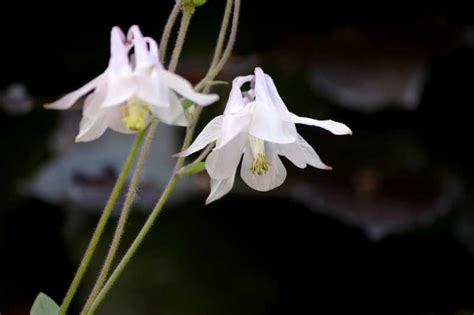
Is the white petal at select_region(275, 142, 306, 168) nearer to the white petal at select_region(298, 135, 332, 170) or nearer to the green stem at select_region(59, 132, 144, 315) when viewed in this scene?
the white petal at select_region(298, 135, 332, 170)

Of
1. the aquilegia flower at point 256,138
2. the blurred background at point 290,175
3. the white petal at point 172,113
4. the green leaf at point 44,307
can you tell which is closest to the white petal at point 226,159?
the aquilegia flower at point 256,138

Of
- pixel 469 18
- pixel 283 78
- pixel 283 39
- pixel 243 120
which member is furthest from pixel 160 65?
pixel 469 18

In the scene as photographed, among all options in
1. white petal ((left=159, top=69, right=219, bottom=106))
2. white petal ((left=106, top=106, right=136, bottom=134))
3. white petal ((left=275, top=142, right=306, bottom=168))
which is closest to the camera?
white petal ((left=159, top=69, right=219, bottom=106))

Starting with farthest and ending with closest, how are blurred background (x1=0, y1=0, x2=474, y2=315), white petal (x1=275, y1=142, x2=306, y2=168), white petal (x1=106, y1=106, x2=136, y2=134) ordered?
blurred background (x1=0, y1=0, x2=474, y2=315)
white petal (x1=275, y1=142, x2=306, y2=168)
white petal (x1=106, y1=106, x2=136, y2=134)

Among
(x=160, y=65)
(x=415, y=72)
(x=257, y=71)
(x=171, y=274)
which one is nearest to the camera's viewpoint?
(x=160, y=65)

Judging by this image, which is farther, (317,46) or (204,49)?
(204,49)

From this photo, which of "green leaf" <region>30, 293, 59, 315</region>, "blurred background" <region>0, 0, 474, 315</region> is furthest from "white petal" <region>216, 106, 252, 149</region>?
"blurred background" <region>0, 0, 474, 315</region>

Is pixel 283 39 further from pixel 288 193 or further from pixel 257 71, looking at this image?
pixel 257 71

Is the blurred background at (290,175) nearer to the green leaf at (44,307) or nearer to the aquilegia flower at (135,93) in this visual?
the green leaf at (44,307)
